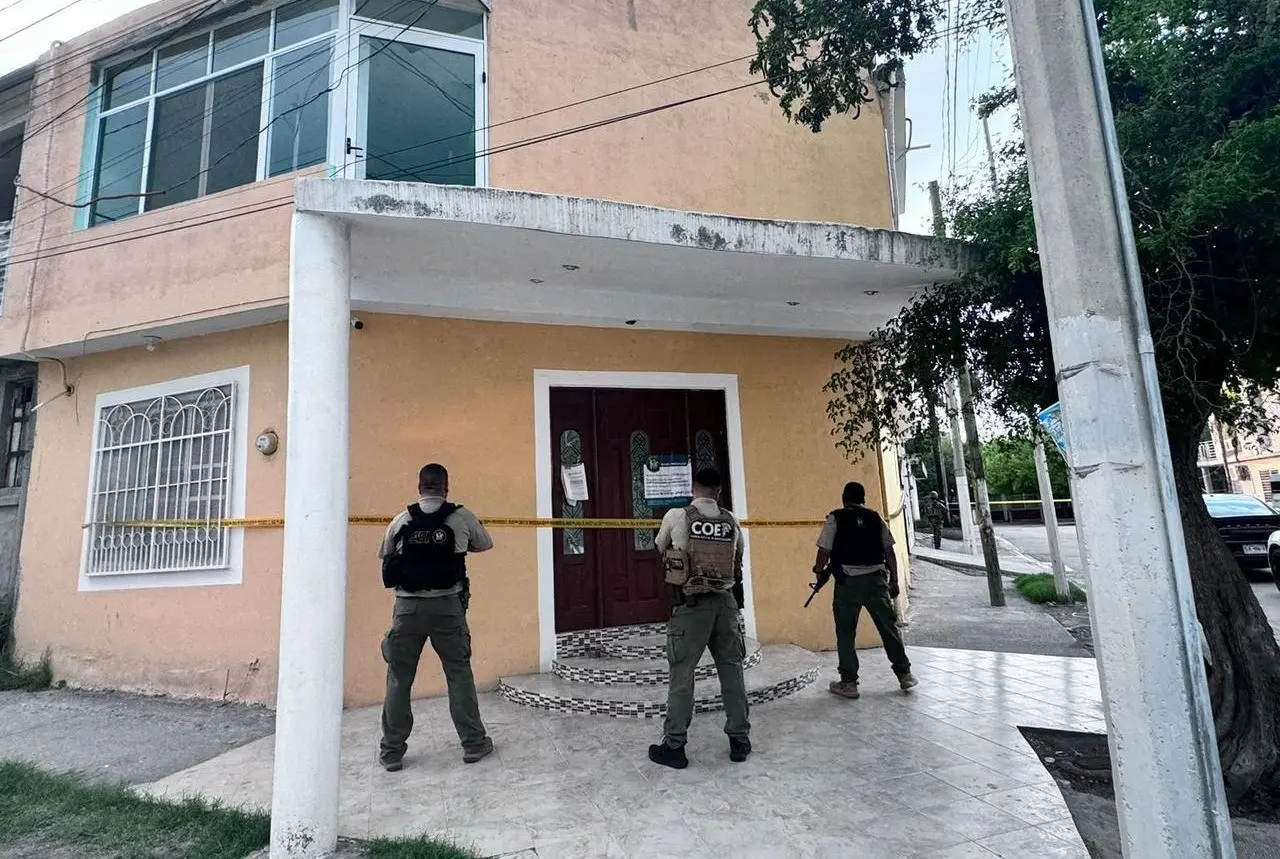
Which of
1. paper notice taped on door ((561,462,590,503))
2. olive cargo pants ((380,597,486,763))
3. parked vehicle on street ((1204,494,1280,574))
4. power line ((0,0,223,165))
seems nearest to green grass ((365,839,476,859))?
olive cargo pants ((380,597,486,763))

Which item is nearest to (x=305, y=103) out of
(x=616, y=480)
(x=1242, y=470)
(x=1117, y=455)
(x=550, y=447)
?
(x=550, y=447)

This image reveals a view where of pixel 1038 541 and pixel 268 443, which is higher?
pixel 268 443

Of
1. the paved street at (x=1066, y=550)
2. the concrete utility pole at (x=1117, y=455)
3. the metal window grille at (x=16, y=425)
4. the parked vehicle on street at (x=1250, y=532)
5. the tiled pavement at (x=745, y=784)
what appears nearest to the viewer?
the concrete utility pole at (x=1117, y=455)

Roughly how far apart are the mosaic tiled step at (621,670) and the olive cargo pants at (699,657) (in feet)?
3.00

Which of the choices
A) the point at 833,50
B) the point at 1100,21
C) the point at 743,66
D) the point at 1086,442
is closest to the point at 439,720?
the point at 1086,442

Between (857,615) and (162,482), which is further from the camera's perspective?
(162,482)

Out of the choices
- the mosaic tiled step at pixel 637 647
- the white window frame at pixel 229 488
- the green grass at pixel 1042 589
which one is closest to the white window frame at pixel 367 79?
the white window frame at pixel 229 488

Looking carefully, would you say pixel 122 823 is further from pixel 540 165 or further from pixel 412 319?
pixel 540 165

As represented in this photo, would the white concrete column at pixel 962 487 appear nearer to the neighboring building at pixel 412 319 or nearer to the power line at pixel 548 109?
the neighboring building at pixel 412 319

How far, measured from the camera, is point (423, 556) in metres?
3.90

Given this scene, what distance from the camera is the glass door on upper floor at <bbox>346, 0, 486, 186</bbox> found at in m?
6.20

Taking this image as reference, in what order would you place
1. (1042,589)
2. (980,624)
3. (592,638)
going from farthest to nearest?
1. (1042,589)
2. (980,624)
3. (592,638)

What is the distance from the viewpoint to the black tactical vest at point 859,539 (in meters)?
5.00

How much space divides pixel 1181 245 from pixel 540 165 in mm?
4860
